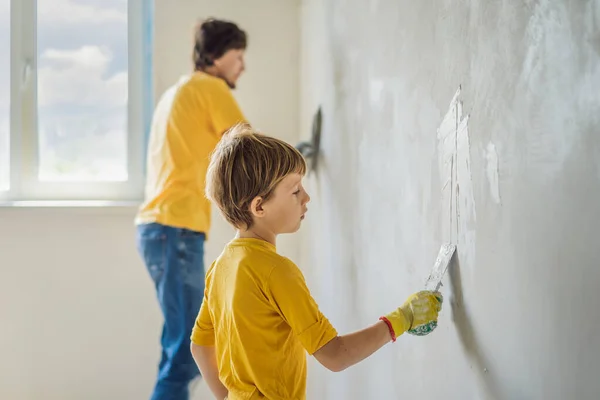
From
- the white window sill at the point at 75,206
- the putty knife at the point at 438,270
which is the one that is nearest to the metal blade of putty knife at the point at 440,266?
the putty knife at the point at 438,270

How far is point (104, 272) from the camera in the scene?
276 centimetres

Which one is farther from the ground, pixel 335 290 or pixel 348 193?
pixel 348 193

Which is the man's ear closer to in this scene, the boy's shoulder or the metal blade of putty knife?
the boy's shoulder

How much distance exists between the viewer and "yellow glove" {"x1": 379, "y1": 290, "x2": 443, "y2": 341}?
3.43 ft

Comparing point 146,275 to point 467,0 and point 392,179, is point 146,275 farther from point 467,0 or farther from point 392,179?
point 467,0

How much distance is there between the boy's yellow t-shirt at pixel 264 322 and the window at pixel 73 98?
1817mm

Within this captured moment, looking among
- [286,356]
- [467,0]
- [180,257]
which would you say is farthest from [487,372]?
[180,257]

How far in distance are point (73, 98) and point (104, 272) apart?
0.73 metres

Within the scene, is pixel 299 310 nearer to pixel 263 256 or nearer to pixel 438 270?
pixel 263 256

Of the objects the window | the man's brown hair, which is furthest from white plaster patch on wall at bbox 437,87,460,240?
the window

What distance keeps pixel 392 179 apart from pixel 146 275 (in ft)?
5.44

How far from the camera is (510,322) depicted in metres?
A: 0.83

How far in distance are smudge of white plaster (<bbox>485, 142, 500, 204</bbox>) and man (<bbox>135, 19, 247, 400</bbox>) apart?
1289 mm

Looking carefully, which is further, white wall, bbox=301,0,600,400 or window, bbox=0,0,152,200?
window, bbox=0,0,152,200
